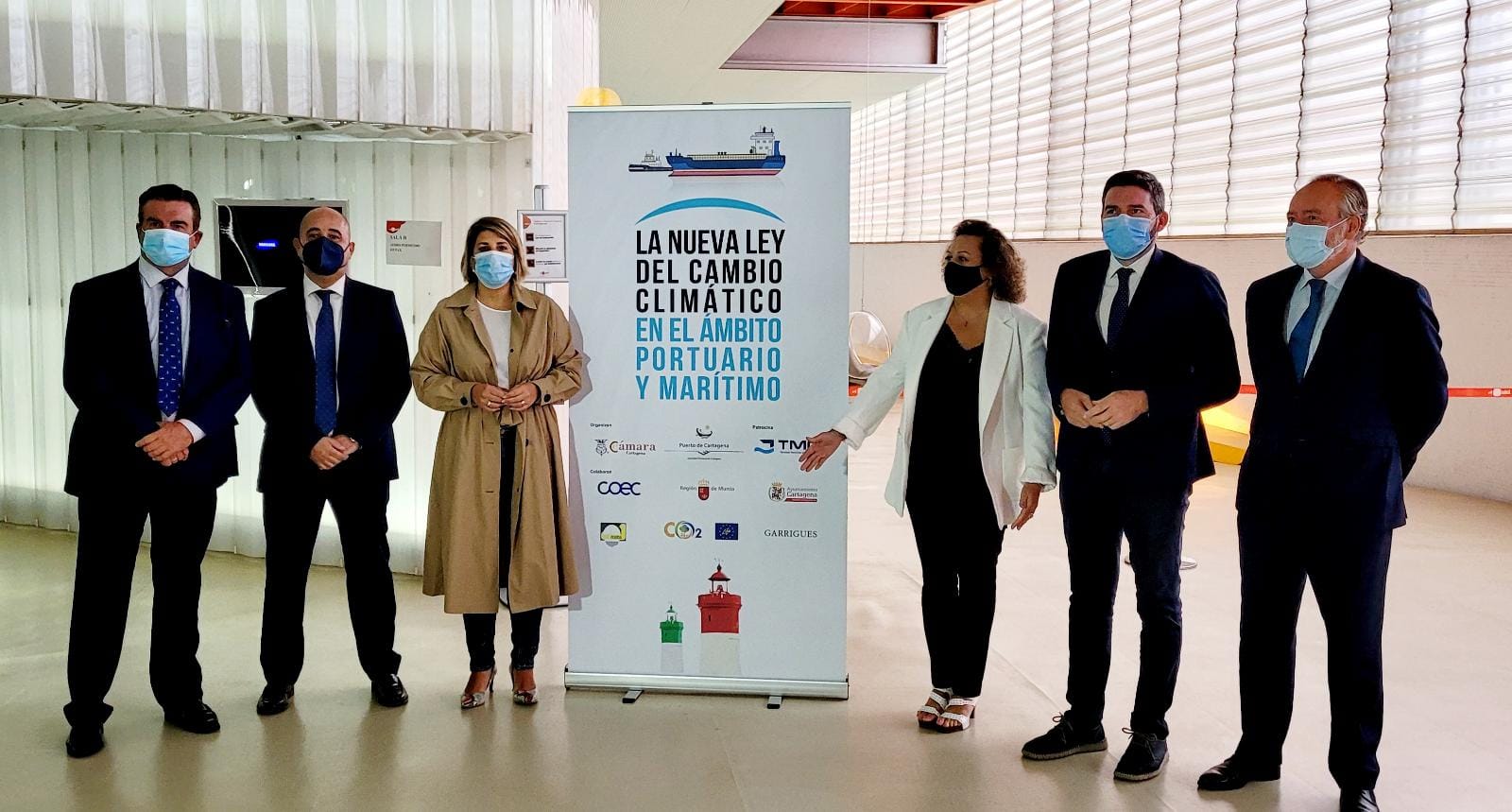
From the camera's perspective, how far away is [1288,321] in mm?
3271

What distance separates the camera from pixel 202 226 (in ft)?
19.5

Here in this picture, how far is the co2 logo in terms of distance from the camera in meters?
4.15

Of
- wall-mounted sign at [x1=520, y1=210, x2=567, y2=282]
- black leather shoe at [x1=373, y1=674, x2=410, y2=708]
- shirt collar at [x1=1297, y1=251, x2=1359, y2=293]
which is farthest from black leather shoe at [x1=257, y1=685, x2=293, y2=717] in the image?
shirt collar at [x1=1297, y1=251, x2=1359, y2=293]

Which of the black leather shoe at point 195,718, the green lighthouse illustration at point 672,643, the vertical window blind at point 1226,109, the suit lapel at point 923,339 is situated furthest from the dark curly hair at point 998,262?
the vertical window blind at point 1226,109

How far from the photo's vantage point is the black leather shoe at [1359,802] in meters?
3.17

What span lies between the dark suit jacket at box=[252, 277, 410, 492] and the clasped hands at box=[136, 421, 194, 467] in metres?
0.34

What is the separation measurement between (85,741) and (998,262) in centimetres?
317

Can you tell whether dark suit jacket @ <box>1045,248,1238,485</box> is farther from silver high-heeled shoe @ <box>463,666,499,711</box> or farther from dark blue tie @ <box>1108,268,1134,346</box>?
silver high-heeled shoe @ <box>463,666,499,711</box>

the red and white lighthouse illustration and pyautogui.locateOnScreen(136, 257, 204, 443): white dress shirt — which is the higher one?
pyautogui.locateOnScreen(136, 257, 204, 443): white dress shirt

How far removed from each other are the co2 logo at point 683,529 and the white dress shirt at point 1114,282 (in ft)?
5.10

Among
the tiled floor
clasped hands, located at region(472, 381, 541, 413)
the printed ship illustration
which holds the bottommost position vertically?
the tiled floor

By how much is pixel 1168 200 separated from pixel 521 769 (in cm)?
791

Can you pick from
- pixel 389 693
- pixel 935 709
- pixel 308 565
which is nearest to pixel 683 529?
pixel 935 709

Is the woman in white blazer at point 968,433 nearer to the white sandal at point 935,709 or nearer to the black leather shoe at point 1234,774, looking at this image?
the white sandal at point 935,709
